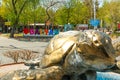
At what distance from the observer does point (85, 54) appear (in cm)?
370

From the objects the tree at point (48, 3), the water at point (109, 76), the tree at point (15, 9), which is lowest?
the water at point (109, 76)

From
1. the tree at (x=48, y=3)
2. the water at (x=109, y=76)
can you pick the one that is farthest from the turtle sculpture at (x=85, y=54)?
the tree at (x=48, y=3)

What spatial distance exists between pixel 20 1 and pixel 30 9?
606cm

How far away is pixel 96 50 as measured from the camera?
3674 millimetres

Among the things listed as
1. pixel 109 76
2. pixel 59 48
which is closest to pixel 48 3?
pixel 109 76

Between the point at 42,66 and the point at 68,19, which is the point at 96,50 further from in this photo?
the point at 68,19

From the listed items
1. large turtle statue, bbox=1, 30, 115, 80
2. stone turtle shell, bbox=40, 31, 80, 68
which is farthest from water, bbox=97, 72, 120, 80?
stone turtle shell, bbox=40, 31, 80, 68

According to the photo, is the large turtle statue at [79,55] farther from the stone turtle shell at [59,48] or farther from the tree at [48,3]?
the tree at [48,3]

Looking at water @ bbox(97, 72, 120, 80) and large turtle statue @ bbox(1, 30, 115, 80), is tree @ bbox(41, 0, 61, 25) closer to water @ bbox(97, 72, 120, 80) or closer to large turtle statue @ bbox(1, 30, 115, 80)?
water @ bbox(97, 72, 120, 80)

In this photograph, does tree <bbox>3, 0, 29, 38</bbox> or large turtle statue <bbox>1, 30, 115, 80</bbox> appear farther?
tree <bbox>3, 0, 29, 38</bbox>

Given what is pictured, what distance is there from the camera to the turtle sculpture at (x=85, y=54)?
3.69 metres

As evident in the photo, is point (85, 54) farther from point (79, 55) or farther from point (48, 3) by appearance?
point (48, 3)

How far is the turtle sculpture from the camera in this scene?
3686 mm

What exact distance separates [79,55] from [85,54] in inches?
4.0
